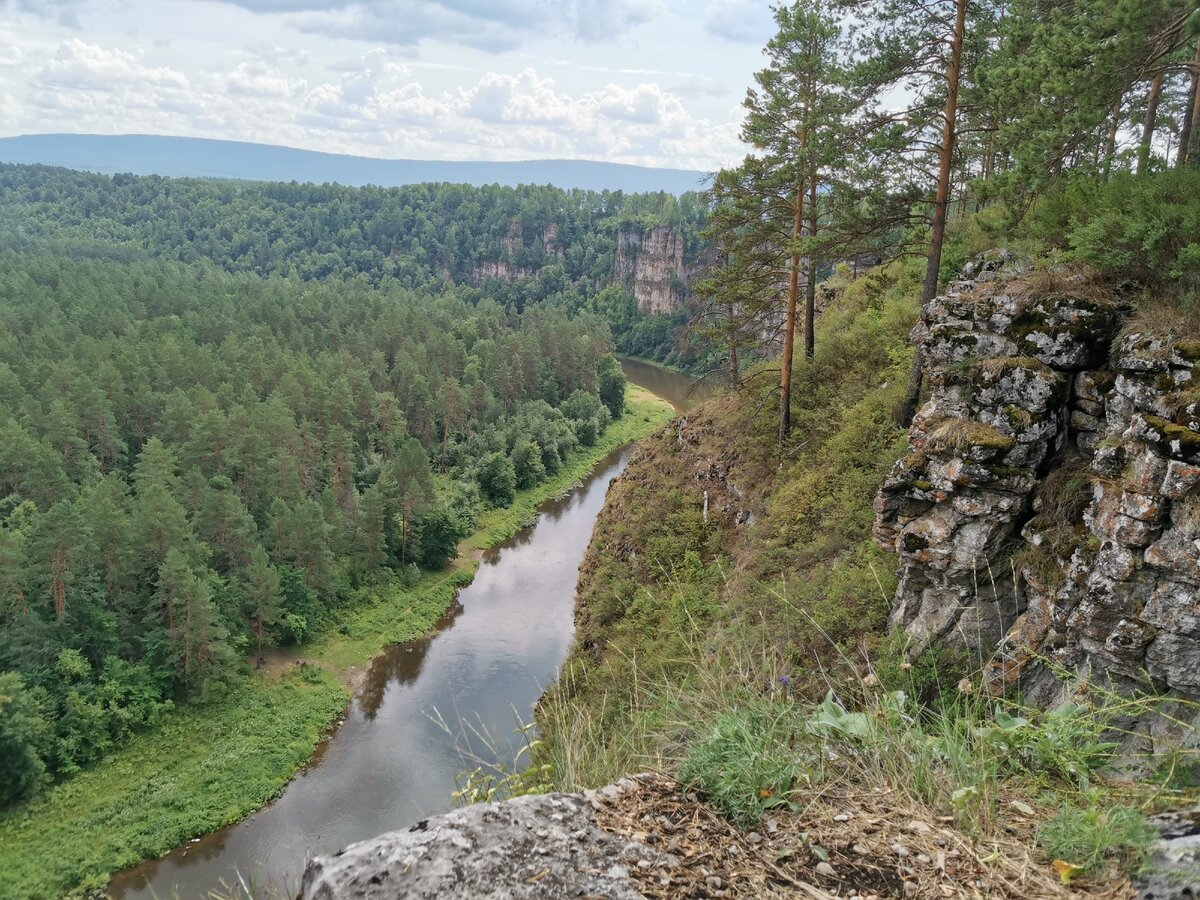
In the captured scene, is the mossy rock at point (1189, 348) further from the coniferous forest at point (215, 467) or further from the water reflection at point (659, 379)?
the water reflection at point (659, 379)

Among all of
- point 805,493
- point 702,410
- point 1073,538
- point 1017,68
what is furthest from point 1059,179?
point 702,410

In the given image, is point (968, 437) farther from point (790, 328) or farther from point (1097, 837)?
point (790, 328)

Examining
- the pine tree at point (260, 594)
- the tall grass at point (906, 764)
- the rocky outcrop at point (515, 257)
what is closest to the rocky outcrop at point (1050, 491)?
the tall grass at point (906, 764)

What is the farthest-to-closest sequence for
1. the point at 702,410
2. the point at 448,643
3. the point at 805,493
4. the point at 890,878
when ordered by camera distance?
the point at 448,643 < the point at 702,410 < the point at 805,493 < the point at 890,878

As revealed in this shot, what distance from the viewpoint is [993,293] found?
34.2 feet

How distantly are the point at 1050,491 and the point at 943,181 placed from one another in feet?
20.0

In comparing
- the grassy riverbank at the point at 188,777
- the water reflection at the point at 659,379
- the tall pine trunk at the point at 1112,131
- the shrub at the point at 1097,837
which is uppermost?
the tall pine trunk at the point at 1112,131

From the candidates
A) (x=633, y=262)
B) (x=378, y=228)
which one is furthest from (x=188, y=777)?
(x=378, y=228)

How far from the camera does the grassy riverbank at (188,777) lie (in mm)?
19984

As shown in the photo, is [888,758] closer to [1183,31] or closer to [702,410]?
[1183,31]

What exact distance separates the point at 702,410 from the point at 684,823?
19.6 metres

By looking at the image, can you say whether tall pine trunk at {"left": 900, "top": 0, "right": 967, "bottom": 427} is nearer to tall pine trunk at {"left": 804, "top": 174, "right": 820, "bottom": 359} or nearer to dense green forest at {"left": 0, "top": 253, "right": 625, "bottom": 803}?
tall pine trunk at {"left": 804, "top": 174, "right": 820, "bottom": 359}

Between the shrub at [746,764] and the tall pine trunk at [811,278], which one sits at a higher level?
the tall pine trunk at [811,278]

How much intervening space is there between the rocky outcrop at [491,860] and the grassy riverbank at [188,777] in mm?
22393
